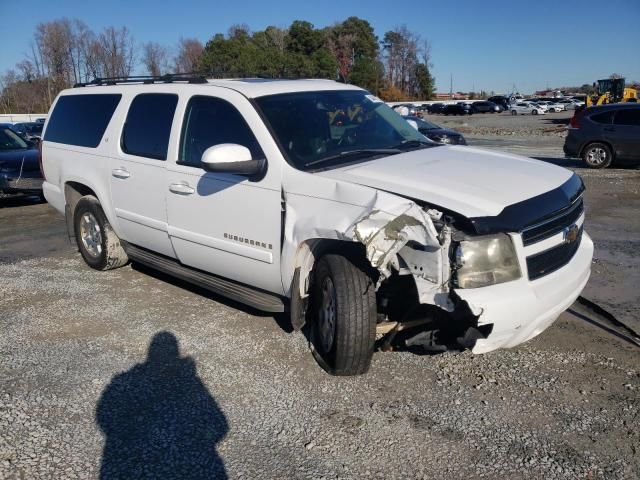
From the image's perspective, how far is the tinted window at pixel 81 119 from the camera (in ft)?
18.7

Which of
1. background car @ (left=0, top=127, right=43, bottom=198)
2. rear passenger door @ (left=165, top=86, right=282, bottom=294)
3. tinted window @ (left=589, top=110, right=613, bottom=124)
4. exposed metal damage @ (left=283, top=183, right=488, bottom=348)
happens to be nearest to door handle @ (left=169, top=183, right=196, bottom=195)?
rear passenger door @ (left=165, top=86, right=282, bottom=294)

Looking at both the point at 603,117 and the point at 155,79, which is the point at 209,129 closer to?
the point at 155,79

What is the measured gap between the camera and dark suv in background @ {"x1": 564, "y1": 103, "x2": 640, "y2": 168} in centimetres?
1397

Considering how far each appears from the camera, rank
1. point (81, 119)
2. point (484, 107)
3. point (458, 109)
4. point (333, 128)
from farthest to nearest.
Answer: point (484, 107) → point (458, 109) → point (81, 119) → point (333, 128)

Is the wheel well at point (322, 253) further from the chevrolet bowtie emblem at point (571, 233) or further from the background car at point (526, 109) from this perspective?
the background car at point (526, 109)

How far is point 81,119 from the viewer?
19.8 feet

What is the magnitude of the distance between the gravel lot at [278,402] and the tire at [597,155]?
10318 millimetres

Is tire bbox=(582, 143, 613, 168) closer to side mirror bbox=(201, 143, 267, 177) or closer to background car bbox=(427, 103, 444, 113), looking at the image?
side mirror bbox=(201, 143, 267, 177)

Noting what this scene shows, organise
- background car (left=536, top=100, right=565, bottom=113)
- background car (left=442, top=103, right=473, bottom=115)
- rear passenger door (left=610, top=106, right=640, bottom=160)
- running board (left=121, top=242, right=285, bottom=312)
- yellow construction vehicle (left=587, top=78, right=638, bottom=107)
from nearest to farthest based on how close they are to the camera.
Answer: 1. running board (left=121, top=242, right=285, bottom=312)
2. rear passenger door (left=610, top=106, right=640, bottom=160)
3. yellow construction vehicle (left=587, top=78, right=638, bottom=107)
4. background car (left=536, top=100, right=565, bottom=113)
5. background car (left=442, top=103, right=473, bottom=115)

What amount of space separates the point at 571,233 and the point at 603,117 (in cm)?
1245

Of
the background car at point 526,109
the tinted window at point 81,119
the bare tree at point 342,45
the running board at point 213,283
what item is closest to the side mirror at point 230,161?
the running board at point 213,283

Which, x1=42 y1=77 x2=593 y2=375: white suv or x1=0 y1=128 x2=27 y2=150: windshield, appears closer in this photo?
x1=42 y1=77 x2=593 y2=375: white suv

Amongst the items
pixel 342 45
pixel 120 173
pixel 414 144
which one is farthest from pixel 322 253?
pixel 342 45

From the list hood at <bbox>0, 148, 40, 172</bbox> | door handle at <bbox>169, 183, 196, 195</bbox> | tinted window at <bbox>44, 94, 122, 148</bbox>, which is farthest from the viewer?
hood at <bbox>0, 148, 40, 172</bbox>
